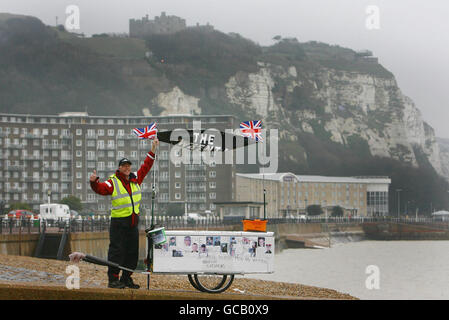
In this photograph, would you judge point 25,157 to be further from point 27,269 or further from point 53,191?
point 27,269

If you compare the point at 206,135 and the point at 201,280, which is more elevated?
the point at 206,135

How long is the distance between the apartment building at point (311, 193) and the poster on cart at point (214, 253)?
127948 mm

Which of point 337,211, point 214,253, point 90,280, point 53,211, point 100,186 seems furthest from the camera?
point 337,211

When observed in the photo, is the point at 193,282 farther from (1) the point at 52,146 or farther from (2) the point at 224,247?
(1) the point at 52,146

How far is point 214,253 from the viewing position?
536 inches

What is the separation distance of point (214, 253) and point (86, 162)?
14293 cm

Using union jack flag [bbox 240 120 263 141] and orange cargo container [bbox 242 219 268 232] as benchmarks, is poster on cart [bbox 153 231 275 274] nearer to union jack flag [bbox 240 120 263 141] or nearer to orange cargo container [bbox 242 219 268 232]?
orange cargo container [bbox 242 219 268 232]

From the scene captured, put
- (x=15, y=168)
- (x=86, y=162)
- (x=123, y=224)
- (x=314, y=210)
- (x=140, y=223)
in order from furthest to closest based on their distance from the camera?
(x=314, y=210) < (x=86, y=162) < (x=15, y=168) < (x=140, y=223) < (x=123, y=224)

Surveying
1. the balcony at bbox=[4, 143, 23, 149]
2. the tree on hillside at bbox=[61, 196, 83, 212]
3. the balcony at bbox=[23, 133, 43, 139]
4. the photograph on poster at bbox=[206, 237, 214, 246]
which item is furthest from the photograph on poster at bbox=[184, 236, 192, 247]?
the balcony at bbox=[23, 133, 43, 139]

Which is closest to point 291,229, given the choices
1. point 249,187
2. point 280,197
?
point 249,187

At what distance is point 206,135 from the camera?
1507 centimetres

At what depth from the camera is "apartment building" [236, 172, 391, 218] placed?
150 m

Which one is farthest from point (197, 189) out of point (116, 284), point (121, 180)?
point (116, 284)
